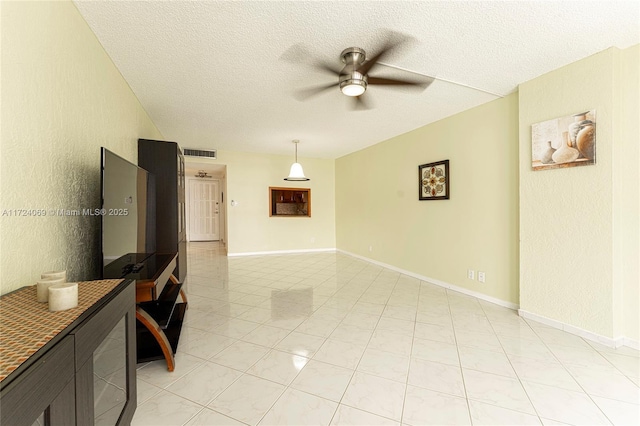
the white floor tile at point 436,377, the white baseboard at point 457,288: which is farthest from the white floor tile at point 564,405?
the white baseboard at point 457,288

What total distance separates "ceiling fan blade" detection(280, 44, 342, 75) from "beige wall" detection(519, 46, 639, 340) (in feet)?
7.01

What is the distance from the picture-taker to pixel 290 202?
6.97m

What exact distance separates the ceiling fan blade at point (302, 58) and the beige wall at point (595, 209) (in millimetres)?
2138

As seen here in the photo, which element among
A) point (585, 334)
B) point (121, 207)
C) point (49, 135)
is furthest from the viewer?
point (585, 334)

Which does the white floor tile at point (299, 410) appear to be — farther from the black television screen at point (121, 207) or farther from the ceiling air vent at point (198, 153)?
the ceiling air vent at point (198, 153)

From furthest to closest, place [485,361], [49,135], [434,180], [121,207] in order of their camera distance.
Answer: [434,180] → [485,361] → [121,207] → [49,135]

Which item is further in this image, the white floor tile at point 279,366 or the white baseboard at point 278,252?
the white baseboard at point 278,252

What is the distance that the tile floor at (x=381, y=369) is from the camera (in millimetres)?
1548

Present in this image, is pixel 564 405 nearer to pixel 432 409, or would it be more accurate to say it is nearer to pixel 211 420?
pixel 432 409

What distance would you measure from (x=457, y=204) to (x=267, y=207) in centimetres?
434

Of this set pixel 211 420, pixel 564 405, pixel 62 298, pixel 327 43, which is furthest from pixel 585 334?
pixel 62 298

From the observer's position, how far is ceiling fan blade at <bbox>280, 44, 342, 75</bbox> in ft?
7.04

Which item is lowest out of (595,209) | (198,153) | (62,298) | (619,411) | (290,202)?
(619,411)

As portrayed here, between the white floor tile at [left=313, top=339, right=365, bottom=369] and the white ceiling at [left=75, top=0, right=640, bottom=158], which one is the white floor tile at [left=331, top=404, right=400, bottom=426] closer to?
the white floor tile at [left=313, top=339, right=365, bottom=369]
